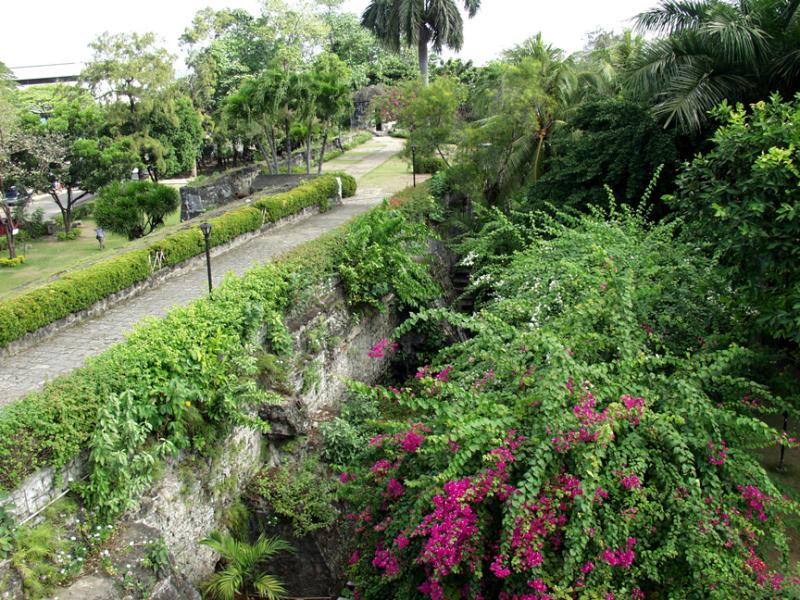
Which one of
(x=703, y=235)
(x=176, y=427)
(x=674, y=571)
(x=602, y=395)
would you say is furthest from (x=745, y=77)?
(x=176, y=427)

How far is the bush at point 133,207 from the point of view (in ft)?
61.1

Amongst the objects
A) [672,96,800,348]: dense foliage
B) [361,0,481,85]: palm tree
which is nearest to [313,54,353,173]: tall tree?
[361,0,481,85]: palm tree

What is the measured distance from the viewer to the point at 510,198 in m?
16.9

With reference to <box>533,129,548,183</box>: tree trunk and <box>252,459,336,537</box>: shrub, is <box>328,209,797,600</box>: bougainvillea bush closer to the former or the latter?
<box>252,459,336,537</box>: shrub

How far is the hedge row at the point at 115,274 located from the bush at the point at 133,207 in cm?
456

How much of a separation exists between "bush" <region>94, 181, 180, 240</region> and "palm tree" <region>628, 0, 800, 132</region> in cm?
1330

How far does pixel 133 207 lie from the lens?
18750mm

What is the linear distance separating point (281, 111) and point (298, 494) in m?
15.2

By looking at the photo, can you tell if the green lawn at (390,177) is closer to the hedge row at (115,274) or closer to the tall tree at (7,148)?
the hedge row at (115,274)

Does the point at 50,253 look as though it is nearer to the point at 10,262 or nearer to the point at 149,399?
the point at 10,262

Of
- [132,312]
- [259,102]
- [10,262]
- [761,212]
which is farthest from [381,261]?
[10,262]

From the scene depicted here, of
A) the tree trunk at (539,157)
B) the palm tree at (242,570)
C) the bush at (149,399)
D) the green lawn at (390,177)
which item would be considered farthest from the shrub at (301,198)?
the palm tree at (242,570)

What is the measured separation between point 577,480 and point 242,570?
4.21 meters

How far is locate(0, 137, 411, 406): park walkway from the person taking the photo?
845 cm
